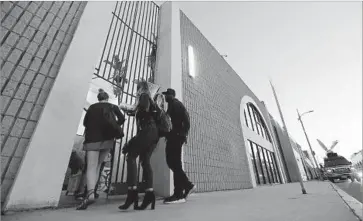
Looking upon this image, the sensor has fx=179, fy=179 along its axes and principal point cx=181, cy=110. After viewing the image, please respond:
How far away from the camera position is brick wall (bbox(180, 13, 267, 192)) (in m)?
4.46

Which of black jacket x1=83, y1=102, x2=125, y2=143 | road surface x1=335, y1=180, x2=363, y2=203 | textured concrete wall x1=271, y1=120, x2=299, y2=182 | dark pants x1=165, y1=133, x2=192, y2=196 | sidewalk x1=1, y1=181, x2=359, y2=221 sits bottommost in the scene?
sidewalk x1=1, y1=181, x2=359, y2=221

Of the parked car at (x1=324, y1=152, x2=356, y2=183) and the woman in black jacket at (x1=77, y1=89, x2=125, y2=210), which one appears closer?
the woman in black jacket at (x1=77, y1=89, x2=125, y2=210)

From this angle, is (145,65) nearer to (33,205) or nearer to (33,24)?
(33,24)

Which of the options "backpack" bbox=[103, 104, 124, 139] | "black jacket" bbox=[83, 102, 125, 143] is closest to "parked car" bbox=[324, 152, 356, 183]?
"backpack" bbox=[103, 104, 124, 139]

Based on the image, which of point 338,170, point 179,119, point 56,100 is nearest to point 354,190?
point 179,119

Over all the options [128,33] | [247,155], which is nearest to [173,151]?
[128,33]

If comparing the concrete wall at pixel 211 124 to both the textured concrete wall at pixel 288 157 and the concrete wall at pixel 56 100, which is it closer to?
the concrete wall at pixel 56 100

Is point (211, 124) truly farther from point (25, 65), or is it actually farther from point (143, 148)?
point (25, 65)

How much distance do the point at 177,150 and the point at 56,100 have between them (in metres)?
1.74

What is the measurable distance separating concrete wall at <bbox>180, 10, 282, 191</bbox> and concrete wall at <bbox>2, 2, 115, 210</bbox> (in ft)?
7.76

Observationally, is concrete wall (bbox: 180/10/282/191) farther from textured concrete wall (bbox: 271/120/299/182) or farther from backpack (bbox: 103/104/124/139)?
textured concrete wall (bbox: 271/120/299/182)

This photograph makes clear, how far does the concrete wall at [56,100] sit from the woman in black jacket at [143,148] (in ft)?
2.80

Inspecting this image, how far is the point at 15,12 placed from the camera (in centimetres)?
232

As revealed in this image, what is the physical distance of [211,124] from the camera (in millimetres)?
5605
